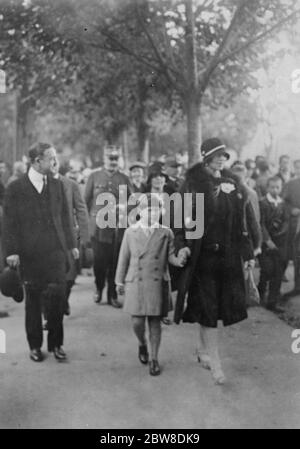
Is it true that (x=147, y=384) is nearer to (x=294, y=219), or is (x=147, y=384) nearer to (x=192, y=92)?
(x=294, y=219)

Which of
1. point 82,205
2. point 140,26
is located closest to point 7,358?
point 82,205

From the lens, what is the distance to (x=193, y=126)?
9422 millimetres

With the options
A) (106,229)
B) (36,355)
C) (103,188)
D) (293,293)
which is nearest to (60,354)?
(36,355)

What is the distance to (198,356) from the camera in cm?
589

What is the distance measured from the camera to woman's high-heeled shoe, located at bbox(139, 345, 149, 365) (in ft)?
19.2

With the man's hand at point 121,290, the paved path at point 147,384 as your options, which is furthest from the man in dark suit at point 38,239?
the man's hand at point 121,290

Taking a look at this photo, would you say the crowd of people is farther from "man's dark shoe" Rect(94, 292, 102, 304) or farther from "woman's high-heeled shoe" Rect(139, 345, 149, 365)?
"man's dark shoe" Rect(94, 292, 102, 304)

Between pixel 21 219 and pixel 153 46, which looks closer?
pixel 21 219

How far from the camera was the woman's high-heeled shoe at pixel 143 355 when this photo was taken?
230 inches

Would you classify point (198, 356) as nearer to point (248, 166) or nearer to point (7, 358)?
point (7, 358)

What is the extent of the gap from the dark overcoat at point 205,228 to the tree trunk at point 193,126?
3.77 m

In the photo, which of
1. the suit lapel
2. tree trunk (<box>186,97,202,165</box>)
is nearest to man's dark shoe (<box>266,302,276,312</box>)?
tree trunk (<box>186,97,202,165</box>)

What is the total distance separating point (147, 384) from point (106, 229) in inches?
145

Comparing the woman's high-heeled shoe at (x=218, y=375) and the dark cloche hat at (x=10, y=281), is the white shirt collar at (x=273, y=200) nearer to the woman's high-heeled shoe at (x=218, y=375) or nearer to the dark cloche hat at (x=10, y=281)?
the woman's high-heeled shoe at (x=218, y=375)
